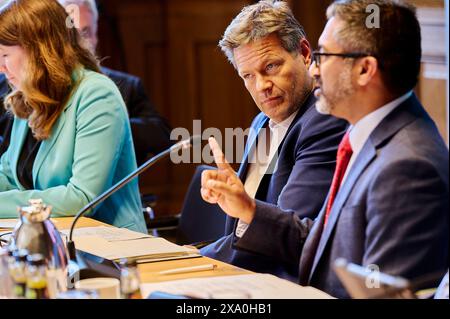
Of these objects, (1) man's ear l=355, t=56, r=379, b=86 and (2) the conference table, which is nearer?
(1) man's ear l=355, t=56, r=379, b=86

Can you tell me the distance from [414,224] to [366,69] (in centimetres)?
42

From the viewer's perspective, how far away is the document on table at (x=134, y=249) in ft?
8.44

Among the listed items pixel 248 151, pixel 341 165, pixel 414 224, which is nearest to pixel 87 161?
pixel 248 151

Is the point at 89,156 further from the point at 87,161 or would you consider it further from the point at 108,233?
the point at 108,233

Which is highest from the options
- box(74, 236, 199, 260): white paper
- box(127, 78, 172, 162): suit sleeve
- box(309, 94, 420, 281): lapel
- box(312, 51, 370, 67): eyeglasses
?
box(312, 51, 370, 67): eyeglasses

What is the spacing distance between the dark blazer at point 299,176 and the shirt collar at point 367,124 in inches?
15.2

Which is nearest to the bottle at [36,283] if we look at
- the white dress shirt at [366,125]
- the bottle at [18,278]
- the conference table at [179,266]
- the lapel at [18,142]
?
the bottle at [18,278]

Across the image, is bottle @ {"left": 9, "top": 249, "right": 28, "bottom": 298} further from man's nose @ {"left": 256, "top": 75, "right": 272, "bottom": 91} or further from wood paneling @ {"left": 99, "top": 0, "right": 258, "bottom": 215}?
wood paneling @ {"left": 99, "top": 0, "right": 258, "bottom": 215}

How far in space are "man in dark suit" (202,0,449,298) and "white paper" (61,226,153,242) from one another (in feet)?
1.84

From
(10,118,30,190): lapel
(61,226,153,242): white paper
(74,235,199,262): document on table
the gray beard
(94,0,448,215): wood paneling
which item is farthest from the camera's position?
(94,0,448,215): wood paneling

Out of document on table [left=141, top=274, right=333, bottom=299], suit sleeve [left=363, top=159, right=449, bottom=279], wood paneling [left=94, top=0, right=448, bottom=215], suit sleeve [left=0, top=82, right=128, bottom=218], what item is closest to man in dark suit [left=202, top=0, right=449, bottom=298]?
suit sleeve [left=363, top=159, right=449, bottom=279]

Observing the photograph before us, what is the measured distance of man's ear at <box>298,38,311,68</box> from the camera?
2.94 meters

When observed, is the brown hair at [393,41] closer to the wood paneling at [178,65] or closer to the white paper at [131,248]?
the white paper at [131,248]

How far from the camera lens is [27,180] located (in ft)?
11.7
